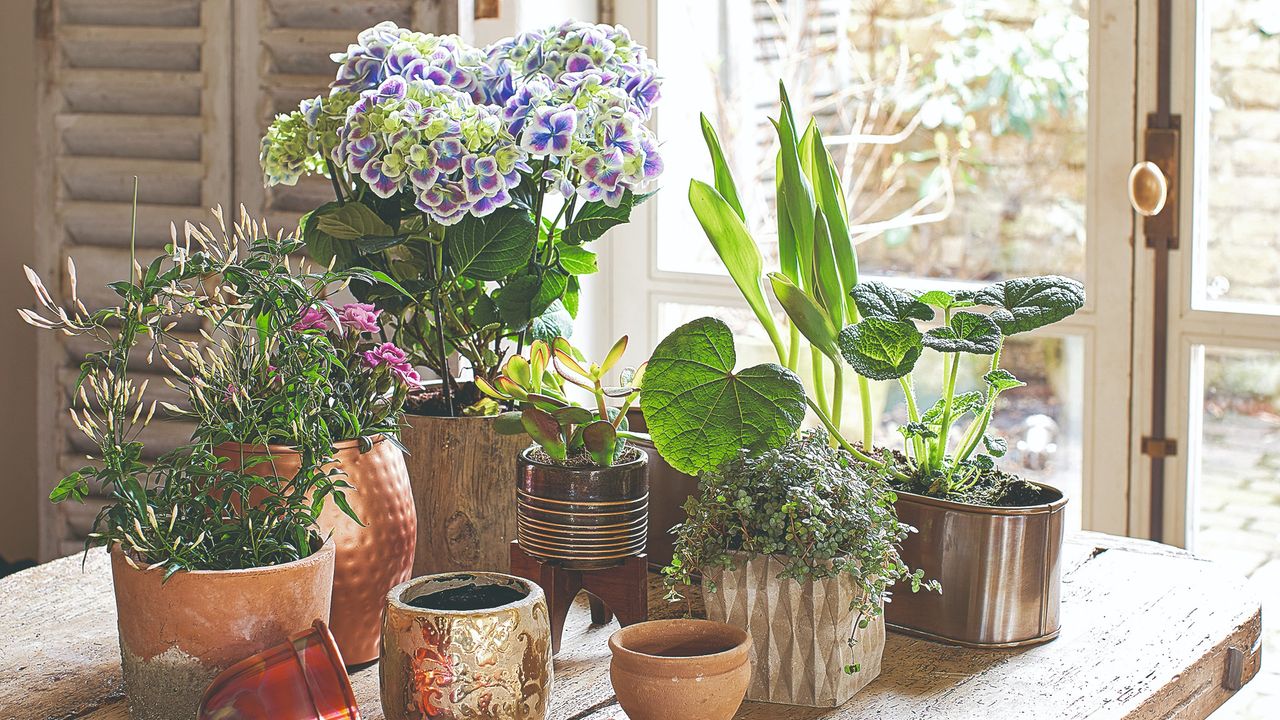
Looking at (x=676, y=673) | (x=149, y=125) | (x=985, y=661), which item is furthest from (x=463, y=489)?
(x=149, y=125)

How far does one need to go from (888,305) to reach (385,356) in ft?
1.40

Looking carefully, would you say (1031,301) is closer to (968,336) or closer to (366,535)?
(968,336)

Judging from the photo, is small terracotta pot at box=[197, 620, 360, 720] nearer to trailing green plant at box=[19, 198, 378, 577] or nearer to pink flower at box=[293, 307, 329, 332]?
trailing green plant at box=[19, 198, 378, 577]

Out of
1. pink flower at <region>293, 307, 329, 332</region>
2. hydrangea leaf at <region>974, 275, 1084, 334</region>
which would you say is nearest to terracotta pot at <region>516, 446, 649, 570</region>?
pink flower at <region>293, 307, 329, 332</region>

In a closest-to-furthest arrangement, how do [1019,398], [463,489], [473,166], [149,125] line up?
1. [473,166]
2. [463,489]
3. [149,125]
4. [1019,398]

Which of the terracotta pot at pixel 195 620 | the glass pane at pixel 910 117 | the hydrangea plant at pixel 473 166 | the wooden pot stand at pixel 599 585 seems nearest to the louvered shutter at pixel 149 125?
the glass pane at pixel 910 117

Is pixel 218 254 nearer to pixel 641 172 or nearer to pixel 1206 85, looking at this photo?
pixel 641 172

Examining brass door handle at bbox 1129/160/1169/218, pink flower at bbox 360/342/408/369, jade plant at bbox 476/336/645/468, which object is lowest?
jade plant at bbox 476/336/645/468

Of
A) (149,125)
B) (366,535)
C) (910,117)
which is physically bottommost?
(366,535)

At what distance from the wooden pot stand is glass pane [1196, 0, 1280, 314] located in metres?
1.64

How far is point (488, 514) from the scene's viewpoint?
1209 mm

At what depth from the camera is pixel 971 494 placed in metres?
1.13

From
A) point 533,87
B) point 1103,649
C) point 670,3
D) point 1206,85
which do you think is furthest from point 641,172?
point 670,3

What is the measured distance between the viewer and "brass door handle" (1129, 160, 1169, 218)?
231cm
